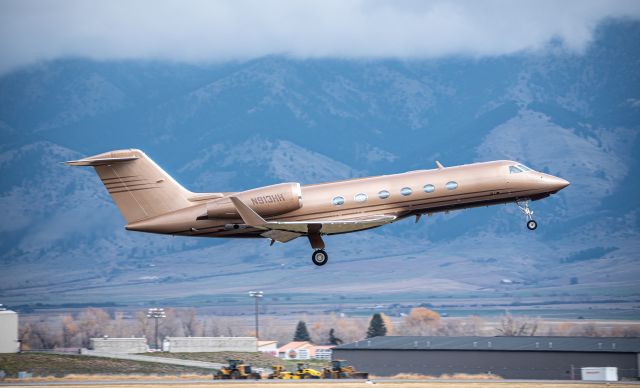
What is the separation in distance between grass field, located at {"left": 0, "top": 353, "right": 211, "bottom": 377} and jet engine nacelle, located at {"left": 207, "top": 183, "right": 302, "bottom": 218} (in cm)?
3160

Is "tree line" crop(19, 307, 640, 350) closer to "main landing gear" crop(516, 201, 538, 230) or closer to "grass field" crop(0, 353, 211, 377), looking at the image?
"grass field" crop(0, 353, 211, 377)

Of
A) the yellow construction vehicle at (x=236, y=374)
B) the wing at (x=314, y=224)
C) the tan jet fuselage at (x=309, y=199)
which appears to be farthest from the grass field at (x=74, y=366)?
the wing at (x=314, y=224)

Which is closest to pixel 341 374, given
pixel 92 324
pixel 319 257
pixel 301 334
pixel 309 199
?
pixel 319 257

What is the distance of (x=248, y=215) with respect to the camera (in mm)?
51750

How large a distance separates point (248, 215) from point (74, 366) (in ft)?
125

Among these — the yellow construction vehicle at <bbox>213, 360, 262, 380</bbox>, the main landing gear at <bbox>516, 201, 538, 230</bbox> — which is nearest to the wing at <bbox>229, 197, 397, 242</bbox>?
the main landing gear at <bbox>516, 201, 538, 230</bbox>

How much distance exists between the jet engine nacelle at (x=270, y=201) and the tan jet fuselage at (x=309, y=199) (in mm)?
42

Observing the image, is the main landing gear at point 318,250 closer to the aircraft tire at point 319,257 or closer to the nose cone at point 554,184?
the aircraft tire at point 319,257

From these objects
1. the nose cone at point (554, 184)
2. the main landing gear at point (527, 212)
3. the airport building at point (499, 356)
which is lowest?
the airport building at point (499, 356)

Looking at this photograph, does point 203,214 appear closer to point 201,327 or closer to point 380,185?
point 380,185

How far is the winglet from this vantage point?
51.3 metres

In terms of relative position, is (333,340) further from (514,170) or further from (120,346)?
(514,170)

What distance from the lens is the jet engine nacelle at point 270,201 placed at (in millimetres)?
53438

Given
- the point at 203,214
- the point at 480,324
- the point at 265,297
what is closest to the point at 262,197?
the point at 203,214
